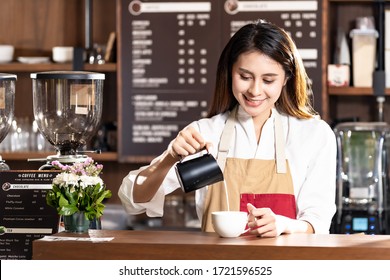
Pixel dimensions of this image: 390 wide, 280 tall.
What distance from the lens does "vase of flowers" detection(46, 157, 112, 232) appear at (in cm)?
221

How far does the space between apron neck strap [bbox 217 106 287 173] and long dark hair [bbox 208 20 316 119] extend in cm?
4

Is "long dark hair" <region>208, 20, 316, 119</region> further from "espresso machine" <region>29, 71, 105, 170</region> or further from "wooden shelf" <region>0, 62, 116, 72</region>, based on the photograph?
"wooden shelf" <region>0, 62, 116, 72</region>

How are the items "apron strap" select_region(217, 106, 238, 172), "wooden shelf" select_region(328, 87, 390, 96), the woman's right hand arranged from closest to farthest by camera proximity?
the woman's right hand, "apron strap" select_region(217, 106, 238, 172), "wooden shelf" select_region(328, 87, 390, 96)

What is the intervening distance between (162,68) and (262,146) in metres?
2.16

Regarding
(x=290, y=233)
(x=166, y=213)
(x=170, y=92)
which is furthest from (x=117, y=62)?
(x=290, y=233)

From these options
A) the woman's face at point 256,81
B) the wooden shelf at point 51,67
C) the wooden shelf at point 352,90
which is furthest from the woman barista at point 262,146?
the wooden shelf at point 51,67

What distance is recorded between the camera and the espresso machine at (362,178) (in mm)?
4422

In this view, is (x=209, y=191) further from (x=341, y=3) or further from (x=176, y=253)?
(x=341, y=3)

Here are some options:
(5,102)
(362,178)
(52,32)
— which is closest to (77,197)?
(5,102)

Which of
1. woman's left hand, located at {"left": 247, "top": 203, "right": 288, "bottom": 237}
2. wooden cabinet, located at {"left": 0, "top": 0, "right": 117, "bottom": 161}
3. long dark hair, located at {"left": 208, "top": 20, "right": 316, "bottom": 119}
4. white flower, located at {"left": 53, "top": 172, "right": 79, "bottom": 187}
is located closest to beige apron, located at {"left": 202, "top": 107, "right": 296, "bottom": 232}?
long dark hair, located at {"left": 208, "top": 20, "right": 316, "bottom": 119}

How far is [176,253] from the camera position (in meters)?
2.01
